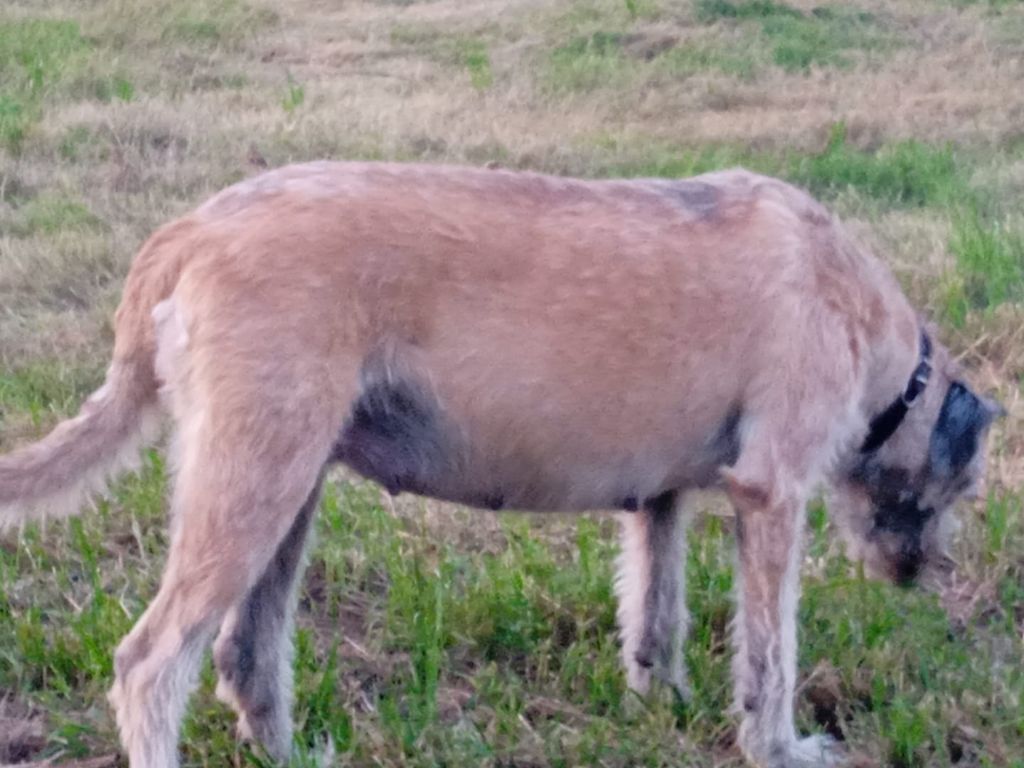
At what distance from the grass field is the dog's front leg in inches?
6.3

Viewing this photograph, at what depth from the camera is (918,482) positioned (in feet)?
14.4

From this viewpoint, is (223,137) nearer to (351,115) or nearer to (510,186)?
(351,115)

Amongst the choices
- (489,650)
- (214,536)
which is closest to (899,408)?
(489,650)

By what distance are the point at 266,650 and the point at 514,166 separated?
20.3 ft

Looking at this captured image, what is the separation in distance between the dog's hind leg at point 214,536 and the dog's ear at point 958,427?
1812 mm

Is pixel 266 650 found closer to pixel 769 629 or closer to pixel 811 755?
pixel 769 629

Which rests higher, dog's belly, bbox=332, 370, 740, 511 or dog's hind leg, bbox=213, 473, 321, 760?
dog's belly, bbox=332, 370, 740, 511

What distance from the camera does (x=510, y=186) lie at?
12.3 ft

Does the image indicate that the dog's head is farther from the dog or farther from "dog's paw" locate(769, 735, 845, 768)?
"dog's paw" locate(769, 735, 845, 768)

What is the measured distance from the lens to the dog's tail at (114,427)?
11.5ft

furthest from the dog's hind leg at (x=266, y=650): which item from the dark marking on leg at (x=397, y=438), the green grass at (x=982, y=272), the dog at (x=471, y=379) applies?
the green grass at (x=982, y=272)

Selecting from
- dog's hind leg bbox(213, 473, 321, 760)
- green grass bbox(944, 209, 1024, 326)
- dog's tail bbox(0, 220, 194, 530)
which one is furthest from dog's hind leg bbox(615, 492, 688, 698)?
green grass bbox(944, 209, 1024, 326)

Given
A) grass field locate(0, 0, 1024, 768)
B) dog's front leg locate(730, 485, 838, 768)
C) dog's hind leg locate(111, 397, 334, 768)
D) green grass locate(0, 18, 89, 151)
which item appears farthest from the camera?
green grass locate(0, 18, 89, 151)

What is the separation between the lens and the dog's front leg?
3855 mm
